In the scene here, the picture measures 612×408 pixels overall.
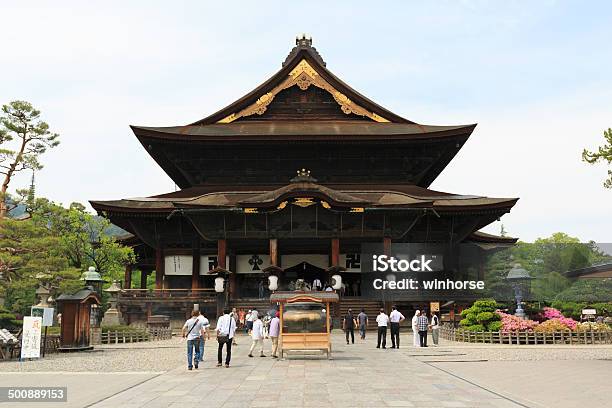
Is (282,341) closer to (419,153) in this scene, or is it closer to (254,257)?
(254,257)

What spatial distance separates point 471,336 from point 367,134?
17632 mm

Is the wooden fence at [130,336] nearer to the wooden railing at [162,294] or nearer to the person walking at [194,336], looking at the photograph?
the wooden railing at [162,294]

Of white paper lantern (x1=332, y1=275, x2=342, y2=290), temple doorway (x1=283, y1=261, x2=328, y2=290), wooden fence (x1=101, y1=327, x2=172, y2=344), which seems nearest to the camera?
wooden fence (x1=101, y1=327, x2=172, y2=344)

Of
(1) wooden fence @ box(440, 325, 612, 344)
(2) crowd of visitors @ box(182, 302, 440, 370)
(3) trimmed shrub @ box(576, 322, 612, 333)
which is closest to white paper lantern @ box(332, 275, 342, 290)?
(2) crowd of visitors @ box(182, 302, 440, 370)

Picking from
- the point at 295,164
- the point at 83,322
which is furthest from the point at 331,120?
the point at 83,322

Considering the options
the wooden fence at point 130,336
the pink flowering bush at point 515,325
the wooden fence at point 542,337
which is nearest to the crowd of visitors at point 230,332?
the wooden fence at point 542,337

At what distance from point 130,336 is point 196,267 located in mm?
11525

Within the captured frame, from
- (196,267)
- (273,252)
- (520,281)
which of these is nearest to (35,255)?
(273,252)

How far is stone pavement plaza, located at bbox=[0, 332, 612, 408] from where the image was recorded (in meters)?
11.7

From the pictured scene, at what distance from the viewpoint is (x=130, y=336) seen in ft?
96.7

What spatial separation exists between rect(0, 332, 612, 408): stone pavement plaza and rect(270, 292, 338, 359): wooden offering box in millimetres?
580

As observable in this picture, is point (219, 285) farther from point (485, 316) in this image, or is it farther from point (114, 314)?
point (485, 316)

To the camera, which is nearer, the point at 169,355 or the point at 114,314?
the point at 169,355

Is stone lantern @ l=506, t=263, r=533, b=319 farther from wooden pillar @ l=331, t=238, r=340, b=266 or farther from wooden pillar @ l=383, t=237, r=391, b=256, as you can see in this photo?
wooden pillar @ l=331, t=238, r=340, b=266
